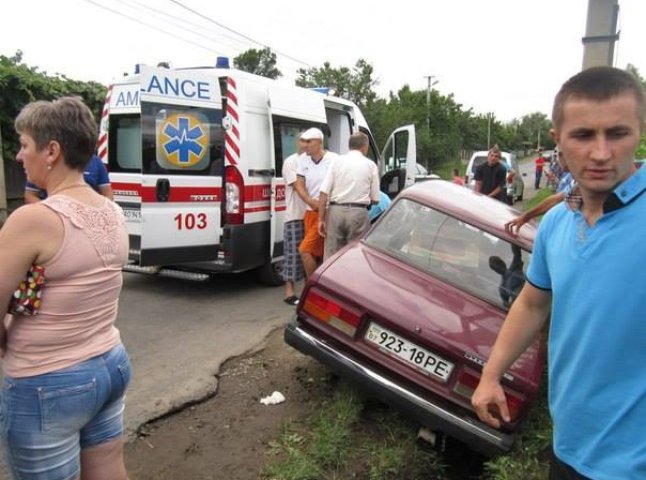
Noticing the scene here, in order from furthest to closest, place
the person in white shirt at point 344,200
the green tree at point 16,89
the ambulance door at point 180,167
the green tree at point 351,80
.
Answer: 1. the green tree at point 351,80
2. the green tree at point 16,89
3. the person in white shirt at point 344,200
4. the ambulance door at point 180,167

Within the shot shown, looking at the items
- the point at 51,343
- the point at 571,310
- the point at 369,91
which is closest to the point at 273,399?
the point at 51,343

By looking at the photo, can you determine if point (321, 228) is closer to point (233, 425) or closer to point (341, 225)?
point (341, 225)

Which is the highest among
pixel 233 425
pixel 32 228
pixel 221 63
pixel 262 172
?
pixel 221 63

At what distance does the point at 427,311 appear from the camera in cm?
319

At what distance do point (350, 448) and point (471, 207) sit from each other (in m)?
1.89

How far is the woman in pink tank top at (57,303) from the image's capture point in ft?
5.43

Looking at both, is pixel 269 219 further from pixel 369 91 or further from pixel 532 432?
pixel 369 91

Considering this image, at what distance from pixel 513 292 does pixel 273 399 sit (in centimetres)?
177

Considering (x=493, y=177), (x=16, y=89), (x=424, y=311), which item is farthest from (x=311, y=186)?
(x=16, y=89)

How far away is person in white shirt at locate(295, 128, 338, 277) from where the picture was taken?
588 centimetres

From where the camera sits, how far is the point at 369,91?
3622cm

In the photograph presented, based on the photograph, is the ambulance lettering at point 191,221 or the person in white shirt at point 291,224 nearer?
the ambulance lettering at point 191,221

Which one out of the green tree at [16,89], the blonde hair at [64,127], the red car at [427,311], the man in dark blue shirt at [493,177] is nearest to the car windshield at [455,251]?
the red car at [427,311]

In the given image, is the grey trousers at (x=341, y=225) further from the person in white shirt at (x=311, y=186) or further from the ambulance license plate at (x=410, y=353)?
the ambulance license plate at (x=410, y=353)
